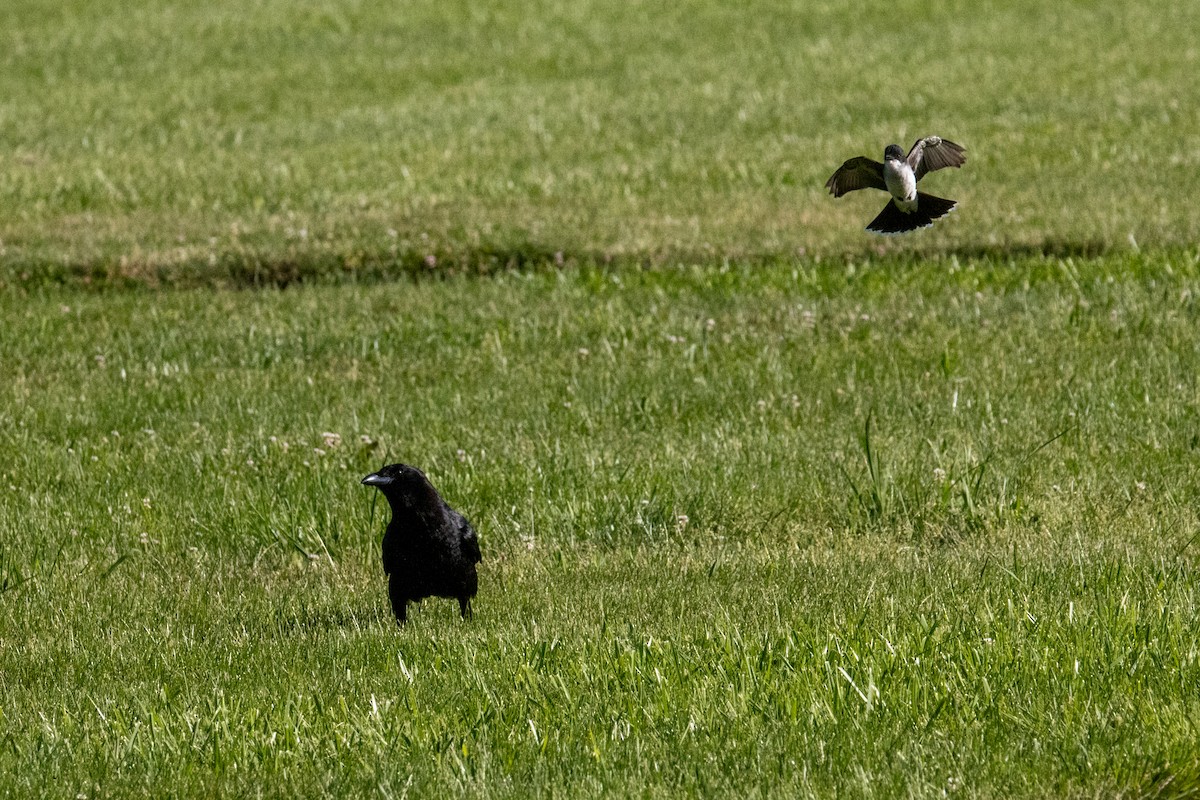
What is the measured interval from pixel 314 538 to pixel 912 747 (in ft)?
11.1

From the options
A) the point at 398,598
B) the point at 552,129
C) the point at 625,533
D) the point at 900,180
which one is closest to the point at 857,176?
the point at 900,180

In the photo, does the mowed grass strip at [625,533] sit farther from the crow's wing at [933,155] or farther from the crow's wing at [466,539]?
the crow's wing at [933,155]

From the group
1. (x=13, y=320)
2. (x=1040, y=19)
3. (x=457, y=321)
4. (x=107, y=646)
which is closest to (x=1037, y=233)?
(x=457, y=321)

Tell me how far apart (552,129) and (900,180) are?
16.6 meters

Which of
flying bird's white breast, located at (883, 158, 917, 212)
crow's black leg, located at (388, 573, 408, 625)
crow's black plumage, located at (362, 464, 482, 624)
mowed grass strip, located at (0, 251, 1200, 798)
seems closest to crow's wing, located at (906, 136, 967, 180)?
flying bird's white breast, located at (883, 158, 917, 212)

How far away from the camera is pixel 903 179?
11.7ft

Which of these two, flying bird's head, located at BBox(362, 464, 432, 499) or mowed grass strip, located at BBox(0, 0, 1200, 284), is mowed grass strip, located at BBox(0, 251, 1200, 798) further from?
mowed grass strip, located at BBox(0, 0, 1200, 284)

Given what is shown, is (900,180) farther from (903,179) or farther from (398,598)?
(398,598)

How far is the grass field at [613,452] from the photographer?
16.1ft

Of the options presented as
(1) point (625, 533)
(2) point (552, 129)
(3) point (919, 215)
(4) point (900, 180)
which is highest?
(4) point (900, 180)

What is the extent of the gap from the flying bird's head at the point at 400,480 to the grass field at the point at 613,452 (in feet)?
1.70

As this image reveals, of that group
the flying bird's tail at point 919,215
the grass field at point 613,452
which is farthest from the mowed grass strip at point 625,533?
the flying bird's tail at point 919,215

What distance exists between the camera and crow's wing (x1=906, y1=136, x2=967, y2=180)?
12.7ft

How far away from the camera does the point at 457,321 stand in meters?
11.3
